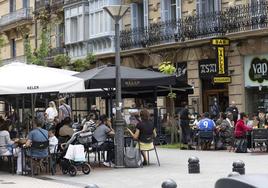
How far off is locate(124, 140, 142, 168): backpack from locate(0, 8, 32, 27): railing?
32.9 m

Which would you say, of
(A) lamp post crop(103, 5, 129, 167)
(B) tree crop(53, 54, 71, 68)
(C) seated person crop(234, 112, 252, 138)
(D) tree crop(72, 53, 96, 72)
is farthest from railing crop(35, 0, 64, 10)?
(A) lamp post crop(103, 5, 129, 167)

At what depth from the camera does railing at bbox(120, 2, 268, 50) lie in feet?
87.1

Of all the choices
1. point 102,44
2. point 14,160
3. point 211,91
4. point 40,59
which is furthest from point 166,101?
point 14,160

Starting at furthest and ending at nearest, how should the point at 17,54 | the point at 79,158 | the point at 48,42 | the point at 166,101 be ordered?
the point at 17,54, the point at 48,42, the point at 166,101, the point at 79,158

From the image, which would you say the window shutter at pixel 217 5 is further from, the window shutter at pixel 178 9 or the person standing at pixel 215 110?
the person standing at pixel 215 110

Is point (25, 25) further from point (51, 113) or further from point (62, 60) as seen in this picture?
point (51, 113)

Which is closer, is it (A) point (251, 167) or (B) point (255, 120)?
(A) point (251, 167)

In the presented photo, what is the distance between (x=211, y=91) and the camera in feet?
99.6

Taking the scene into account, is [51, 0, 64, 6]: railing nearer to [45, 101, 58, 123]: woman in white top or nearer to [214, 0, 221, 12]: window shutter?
[214, 0, 221, 12]: window shutter

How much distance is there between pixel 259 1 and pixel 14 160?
47.8 ft

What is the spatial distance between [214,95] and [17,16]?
77.5ft

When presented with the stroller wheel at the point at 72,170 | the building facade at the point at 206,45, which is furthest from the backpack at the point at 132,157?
the building facade at the point at 206,45

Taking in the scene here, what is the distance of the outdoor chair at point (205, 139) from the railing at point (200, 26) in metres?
6.48

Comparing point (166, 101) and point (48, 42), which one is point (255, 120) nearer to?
point (166, 101)
